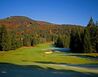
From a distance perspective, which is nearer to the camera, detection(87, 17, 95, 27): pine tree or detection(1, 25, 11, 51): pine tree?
detection(1, 25, 11, 51): pine tree

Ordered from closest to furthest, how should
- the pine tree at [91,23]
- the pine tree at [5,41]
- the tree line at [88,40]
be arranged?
the tree line at [88,40]
the pine tree at [5,41]
the pine tree at [91,23]

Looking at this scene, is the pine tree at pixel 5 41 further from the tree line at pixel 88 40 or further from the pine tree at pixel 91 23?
the pine tree at pixel 91 23

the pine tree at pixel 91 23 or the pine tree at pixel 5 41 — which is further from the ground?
the pine tree at pixel 91 23

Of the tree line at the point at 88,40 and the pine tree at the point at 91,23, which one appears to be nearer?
the tree line at the point at 88,40

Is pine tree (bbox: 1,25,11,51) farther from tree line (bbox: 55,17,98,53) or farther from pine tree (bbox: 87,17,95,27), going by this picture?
pine tree (bbox: 87,17,95,27)

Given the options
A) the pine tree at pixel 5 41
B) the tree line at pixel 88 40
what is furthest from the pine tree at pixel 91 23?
the pine tree at pixel 5 41

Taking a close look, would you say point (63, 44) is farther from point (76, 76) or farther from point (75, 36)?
point (76, 76)

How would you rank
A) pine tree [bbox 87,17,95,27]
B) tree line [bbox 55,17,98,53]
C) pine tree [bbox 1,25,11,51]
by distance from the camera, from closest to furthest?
1. tree line [bbox 55,17,98,53]
2. pine tree [bbox 1,25,11,51]
3. pine tree [bbox 87,17,95,27]

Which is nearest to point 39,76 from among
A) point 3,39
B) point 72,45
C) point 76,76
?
point 76,76

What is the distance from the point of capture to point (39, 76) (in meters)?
30.6

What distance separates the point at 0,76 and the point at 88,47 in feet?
285

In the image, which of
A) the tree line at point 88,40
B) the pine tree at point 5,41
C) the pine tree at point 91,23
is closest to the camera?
the tree line at point 88,40

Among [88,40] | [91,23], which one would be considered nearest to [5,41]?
[88,40]

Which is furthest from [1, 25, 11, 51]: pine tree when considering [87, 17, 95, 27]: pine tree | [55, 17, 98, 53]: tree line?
[87, 17, 95, 27]: pine tree
